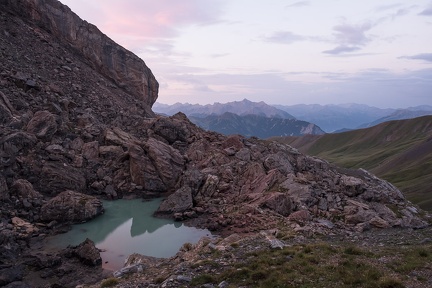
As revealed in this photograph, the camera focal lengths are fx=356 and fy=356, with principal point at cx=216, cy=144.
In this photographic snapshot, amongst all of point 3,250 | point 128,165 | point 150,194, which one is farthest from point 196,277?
point 128,165

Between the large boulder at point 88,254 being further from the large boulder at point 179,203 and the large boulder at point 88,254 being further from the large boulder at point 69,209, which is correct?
the large boulder at point 179,203

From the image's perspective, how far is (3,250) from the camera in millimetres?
33656

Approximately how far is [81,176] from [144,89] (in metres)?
45.7

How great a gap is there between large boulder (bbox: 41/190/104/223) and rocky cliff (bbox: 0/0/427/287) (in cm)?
13

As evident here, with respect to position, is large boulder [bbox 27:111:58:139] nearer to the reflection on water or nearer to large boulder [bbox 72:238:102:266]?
the reflection on water

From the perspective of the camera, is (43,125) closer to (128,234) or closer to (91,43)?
(128,234)

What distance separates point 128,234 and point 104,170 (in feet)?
58.2

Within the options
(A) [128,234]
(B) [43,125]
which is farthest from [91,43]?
(A) [128,234]

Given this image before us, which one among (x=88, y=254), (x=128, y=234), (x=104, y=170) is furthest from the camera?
(x=104, y=170)

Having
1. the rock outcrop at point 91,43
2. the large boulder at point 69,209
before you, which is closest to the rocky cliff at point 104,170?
the large boulder at point 69,209

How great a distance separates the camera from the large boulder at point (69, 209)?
44.5 meters

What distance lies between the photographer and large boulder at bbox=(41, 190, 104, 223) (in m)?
44.5

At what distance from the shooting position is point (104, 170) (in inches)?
2341

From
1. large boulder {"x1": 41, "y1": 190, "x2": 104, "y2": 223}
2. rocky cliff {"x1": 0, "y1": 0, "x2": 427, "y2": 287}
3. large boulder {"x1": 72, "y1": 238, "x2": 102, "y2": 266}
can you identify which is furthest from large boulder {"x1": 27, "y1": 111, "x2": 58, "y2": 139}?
large boulder {"x1": 72, "y1": 238, "x2": 102, "y2": 266}
